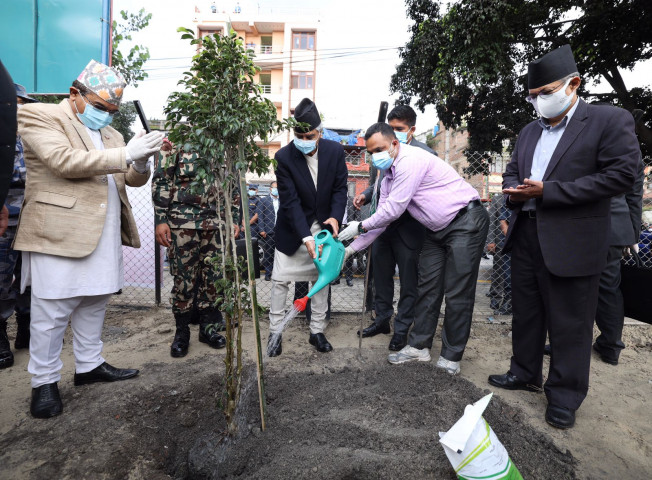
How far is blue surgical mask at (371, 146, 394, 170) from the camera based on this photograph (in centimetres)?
301

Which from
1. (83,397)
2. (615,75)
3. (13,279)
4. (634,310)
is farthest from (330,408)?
(615,75)

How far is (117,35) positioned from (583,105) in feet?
27.3

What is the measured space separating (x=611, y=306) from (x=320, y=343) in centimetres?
253

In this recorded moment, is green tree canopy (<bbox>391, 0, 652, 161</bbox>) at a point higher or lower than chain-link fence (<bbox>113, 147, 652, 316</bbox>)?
higher

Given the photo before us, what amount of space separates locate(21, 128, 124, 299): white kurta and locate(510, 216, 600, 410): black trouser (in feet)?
9.06

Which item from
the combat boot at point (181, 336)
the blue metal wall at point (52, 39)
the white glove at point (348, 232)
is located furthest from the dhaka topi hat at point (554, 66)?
the blue metal wall at point (52, 39)

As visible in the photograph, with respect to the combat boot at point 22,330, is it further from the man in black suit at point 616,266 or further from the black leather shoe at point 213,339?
the man in black suit at point 616,266

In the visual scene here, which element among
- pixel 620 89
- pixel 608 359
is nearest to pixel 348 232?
pixel 608 359

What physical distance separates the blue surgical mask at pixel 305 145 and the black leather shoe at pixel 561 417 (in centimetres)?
248

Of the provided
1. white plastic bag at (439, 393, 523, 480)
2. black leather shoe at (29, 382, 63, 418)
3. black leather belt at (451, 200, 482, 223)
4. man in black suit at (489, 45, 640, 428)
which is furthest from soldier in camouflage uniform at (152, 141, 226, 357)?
man in black suit at (489, 45, 640, 428)

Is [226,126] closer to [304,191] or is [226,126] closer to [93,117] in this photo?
[93,117]

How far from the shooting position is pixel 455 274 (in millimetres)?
2904

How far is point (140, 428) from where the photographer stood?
220cm

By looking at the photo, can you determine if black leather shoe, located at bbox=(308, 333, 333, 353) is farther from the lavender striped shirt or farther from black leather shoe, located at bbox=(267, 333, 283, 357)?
the lavender striped shirt
